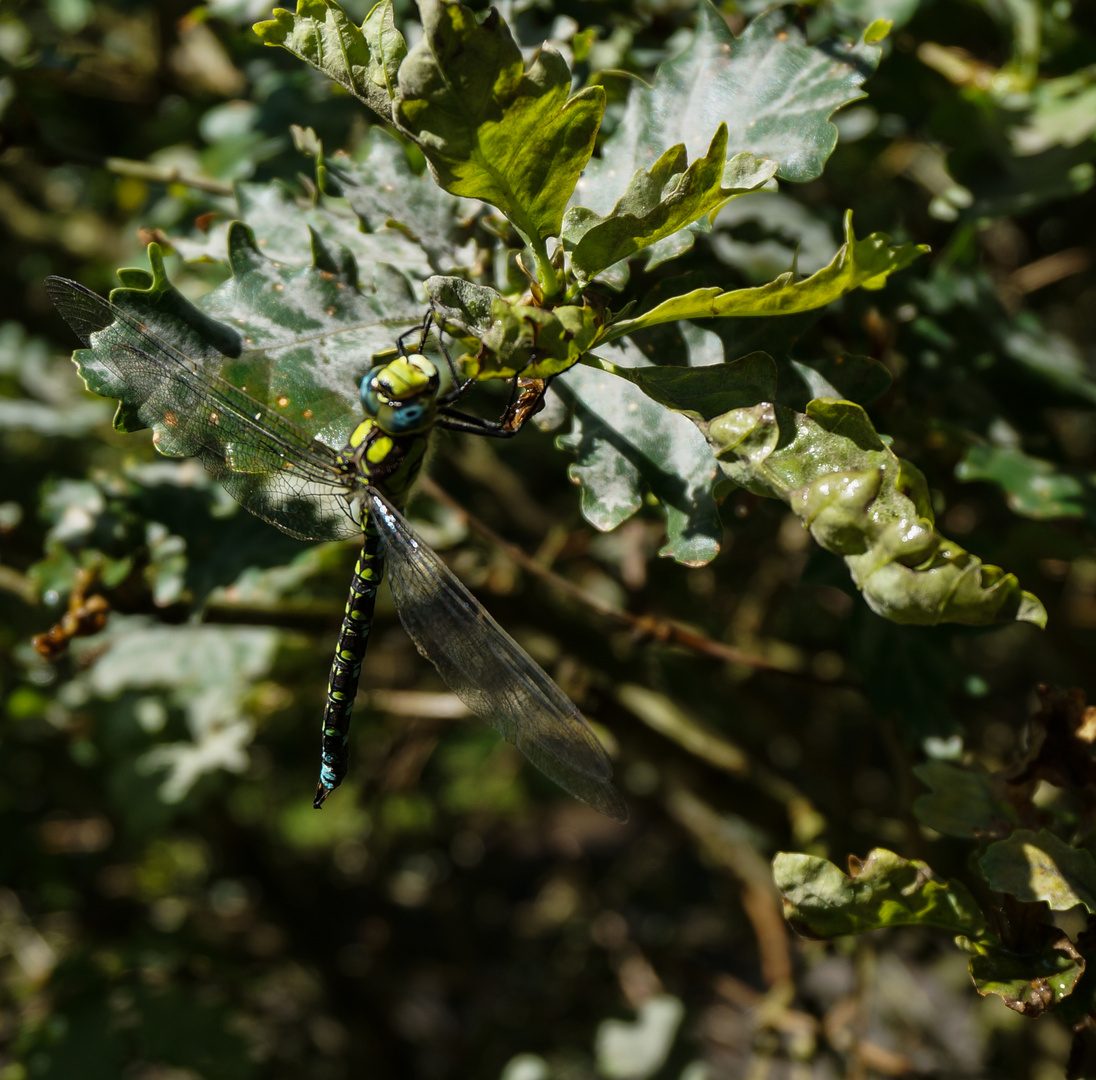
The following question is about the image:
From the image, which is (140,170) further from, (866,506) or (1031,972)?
(1031,972)

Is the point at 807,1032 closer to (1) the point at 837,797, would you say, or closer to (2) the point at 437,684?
(1) the point at 837,797

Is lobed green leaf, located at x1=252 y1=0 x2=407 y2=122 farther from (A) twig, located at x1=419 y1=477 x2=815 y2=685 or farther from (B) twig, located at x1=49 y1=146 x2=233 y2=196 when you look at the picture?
(B) twig, located at x1=49 y1=146 x2=233 y2=196

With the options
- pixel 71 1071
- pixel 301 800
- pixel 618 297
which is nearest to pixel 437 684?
pixel 71 1071

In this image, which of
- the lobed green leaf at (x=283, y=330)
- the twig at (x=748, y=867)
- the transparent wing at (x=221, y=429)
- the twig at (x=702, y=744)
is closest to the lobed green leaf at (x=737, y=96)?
the lobed green leaf at (x=283, y=330)

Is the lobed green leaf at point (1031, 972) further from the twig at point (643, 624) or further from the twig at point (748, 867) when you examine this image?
the twig at point (748, 867)

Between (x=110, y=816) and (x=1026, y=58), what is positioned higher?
(x=1026, y=58)

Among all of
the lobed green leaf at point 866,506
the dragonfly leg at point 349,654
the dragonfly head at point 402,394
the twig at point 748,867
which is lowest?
the twig at point 748,867

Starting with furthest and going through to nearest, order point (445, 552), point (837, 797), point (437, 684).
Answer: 1. point (437, 684)
2. point (837, 797)
3. point (445, 552)
